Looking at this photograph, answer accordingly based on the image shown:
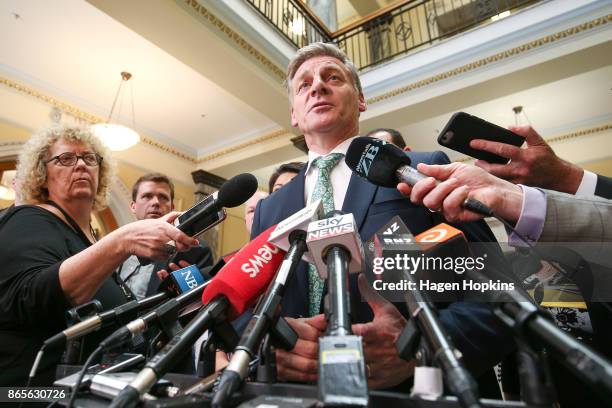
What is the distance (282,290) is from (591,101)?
20.2ft

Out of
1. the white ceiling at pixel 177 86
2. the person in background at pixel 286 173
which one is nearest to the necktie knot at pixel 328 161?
the person in background at pixel 286 173

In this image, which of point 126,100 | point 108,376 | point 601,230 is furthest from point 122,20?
point 601,230

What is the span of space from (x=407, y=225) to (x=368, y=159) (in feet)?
0.61

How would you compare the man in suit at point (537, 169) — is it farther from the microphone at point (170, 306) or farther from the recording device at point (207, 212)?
the microphone at point (170, 306)

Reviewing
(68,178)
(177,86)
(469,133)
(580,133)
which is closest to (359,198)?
(469,133)

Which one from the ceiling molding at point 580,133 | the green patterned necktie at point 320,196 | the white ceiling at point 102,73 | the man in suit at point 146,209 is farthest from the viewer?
the ceiling molding at point 580,133

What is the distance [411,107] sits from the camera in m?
4.39

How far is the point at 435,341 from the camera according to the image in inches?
15.0

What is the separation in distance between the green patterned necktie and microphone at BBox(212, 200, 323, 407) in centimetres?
24

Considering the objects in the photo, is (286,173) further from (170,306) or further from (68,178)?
(170,306)

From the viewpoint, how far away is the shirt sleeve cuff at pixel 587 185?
2.80 ft

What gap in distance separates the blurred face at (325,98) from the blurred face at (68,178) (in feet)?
2.62

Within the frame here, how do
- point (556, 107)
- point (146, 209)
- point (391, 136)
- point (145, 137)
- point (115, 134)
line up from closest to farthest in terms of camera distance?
point (391, 136)
point (146, 209)
point (115, 134)
point (556, 107)
point (145, 137)

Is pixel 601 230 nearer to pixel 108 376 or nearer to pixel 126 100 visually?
pixel 108 376
